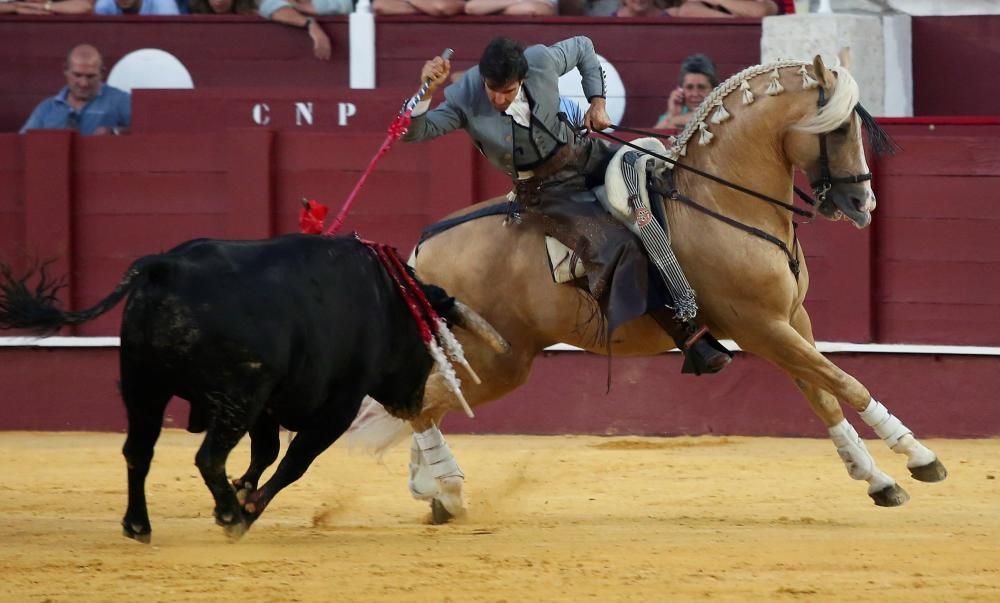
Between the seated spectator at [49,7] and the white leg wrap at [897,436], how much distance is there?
21.5 feet

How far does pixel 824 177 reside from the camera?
647cm

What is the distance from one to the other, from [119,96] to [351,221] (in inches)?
71.2

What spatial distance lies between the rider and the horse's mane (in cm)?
36

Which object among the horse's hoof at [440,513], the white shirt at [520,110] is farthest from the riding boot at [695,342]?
the horse's hoof at [440,513]

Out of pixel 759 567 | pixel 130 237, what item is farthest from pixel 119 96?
pixel 759 567

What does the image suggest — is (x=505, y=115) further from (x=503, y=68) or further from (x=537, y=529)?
(x=537, y=529)

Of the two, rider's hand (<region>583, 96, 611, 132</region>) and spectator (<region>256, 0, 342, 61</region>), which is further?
spectator (<region>256, 0, 342, 61</region>)

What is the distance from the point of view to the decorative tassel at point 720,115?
21.6 ft

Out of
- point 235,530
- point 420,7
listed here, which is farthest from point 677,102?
point 235,530

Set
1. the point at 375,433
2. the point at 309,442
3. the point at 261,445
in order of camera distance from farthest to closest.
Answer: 1. the point at 375,433
2. the point at 261,445
3. the point at 309,442

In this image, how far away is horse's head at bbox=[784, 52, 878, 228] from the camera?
639 centimetres

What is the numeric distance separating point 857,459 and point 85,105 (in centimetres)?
549

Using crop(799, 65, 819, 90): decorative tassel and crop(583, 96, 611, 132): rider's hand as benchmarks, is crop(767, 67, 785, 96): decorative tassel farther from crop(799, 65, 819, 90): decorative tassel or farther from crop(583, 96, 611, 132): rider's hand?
crop(583, 96, 611, 132): rider's hand

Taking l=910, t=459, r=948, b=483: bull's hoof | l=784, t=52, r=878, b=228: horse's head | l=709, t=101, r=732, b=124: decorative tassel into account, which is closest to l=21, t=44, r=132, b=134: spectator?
l=709, t=101, r=732, b=124: decorative tassel
